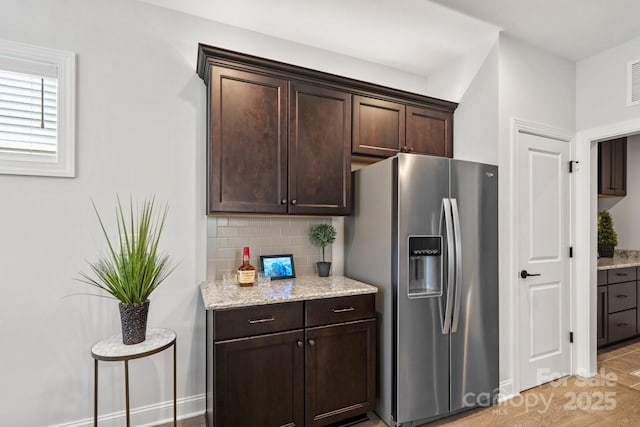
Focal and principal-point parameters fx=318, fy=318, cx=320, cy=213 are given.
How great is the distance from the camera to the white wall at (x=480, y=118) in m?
2.56

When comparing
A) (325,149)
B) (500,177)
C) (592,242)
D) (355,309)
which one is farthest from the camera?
(592,242)

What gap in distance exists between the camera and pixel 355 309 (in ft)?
7.00

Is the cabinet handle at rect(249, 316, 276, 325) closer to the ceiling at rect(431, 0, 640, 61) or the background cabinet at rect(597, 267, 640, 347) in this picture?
the ceiling at rect(431, 0, 640, 61)

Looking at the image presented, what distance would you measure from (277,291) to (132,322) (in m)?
0.82

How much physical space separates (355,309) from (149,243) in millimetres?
1469

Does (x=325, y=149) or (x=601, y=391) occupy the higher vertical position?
(x=325, y=149)

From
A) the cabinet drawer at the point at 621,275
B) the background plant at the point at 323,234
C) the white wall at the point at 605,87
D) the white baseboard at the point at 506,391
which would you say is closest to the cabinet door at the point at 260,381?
the background plant at the point at 323,234

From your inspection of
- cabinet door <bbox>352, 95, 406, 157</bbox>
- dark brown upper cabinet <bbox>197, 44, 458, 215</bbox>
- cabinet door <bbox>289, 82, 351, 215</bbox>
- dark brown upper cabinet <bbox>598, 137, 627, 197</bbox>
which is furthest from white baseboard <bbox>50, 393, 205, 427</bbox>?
dark brown upper cabinet <bbox>598, 137, 627, 197</bbox>

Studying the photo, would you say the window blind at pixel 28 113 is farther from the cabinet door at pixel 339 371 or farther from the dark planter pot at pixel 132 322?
the cabinet door at pixel 339 371

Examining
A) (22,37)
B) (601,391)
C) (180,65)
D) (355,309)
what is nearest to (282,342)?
(355,309)

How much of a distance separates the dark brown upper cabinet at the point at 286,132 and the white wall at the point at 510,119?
808 millimetres

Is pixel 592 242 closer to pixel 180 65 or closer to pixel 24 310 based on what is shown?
pixel 180 65

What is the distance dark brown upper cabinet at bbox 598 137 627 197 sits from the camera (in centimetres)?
377

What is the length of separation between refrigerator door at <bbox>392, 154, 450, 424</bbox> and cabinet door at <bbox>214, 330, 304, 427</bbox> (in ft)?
2.20
